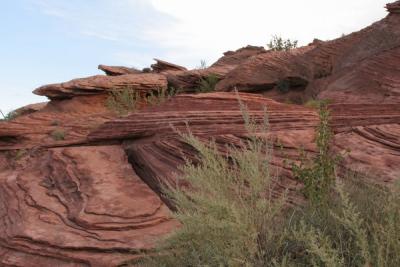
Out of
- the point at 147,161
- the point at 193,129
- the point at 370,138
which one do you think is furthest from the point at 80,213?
the point at 370,138

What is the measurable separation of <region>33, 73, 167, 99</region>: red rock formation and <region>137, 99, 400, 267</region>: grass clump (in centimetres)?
1330

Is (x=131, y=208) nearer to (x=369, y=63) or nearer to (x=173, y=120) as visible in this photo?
(x=173, y=120)

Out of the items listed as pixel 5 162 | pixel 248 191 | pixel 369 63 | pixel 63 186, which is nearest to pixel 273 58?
pixel 369 63

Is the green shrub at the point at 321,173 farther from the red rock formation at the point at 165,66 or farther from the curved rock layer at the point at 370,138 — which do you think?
the red rock formation at the point at 165,66

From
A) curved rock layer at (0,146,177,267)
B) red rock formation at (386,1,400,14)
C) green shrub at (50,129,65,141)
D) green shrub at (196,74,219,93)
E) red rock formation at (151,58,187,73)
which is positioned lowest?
curved rock layer at (0,146,177,267)

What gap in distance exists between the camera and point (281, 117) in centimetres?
695

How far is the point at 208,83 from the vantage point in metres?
18.7

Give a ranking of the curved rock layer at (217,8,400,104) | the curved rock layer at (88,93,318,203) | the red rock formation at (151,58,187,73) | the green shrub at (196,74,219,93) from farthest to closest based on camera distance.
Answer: the red rock formation at (151,58,187,73), the green shrub at (196,74,219,93), the curved rock layer at (217,8,400,104), the curved rock layer at (88,93,318,203)

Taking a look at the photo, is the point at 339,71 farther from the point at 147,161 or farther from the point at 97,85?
the point at 97,85

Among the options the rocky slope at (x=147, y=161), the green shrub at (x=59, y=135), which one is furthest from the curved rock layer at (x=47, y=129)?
the rocky slope at (x=147, y=161)

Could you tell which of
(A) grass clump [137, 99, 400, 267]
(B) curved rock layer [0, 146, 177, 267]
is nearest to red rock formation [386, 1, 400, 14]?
(B) curved rock layer [0, 146, 177, 267]

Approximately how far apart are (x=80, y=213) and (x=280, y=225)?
3.01m

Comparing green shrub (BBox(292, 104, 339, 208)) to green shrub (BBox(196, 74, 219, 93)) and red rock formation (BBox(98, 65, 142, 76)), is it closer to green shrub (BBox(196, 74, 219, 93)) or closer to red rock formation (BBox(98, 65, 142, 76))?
green shrub (BBox(196, 74, 219, 93))

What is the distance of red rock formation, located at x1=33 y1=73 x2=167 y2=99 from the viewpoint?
17.6 m
